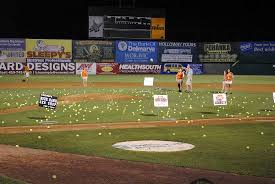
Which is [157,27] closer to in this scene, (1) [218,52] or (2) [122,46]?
(2) [122,46]

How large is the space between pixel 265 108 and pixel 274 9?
4263 cm

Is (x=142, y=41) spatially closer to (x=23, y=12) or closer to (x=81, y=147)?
(x=23, y=12)

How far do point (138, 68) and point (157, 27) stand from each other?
556cm

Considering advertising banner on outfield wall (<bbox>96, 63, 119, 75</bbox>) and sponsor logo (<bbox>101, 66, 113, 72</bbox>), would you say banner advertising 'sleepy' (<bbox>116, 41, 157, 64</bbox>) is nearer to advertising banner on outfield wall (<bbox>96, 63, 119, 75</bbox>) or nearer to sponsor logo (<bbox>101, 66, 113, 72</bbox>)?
advertising banner on outfield wall (<bbox>96, 63, 119, 75</bbox>)

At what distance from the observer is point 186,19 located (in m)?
66.2

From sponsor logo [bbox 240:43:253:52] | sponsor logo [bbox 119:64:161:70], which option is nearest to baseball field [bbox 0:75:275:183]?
sponsor logo [bbox 119:64:161:70]

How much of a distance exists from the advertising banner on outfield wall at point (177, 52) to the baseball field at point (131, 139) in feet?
96.1

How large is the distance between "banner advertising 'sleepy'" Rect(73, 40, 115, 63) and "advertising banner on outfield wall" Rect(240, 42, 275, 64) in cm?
1629

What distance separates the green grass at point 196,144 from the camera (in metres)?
13.5

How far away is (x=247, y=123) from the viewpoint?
2156 centimetres

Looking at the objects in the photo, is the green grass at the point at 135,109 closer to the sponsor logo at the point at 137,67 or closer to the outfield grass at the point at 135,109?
the outfield grass at the point at 135,109

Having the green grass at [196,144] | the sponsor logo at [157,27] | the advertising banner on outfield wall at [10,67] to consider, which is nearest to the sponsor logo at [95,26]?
the sponsor logo at [157,27]

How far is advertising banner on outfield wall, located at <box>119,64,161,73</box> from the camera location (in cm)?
5909

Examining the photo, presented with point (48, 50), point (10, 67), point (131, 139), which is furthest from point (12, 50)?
point (131, 139)
